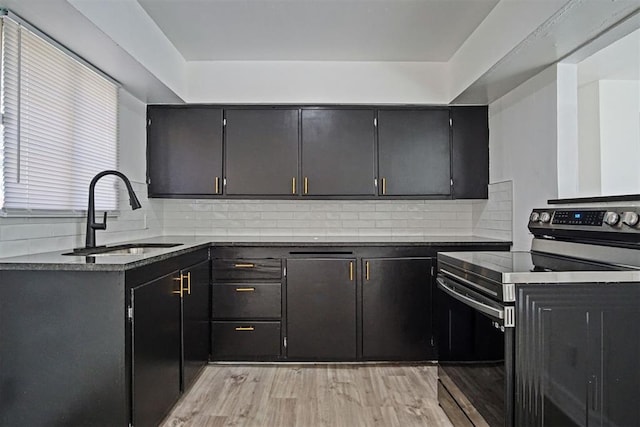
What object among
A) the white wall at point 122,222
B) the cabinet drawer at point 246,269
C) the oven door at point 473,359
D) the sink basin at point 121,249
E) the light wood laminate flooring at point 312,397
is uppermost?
the white wall at point 122,222

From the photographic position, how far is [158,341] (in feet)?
7.07

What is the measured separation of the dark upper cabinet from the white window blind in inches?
104

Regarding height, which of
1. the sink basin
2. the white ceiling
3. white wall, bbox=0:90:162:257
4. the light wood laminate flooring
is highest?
the white ceiling

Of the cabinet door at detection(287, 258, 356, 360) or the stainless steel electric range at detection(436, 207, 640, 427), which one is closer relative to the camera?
the stainless steel electric range at detection(436, 207, 640, 427)

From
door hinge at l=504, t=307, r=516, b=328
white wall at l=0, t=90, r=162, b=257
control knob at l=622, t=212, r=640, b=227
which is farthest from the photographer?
white wall at l=0, t=90, r=162, b=257

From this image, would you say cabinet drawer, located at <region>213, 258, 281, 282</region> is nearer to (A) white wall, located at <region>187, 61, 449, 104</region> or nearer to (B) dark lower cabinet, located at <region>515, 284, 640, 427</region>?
(A) white wall, located at <region>187, 61, 449, 104</region>

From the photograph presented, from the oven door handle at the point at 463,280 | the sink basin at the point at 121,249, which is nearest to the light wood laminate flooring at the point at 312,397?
the oven door handle at the point at 463,280

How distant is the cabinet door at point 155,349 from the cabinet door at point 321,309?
3.10 feet

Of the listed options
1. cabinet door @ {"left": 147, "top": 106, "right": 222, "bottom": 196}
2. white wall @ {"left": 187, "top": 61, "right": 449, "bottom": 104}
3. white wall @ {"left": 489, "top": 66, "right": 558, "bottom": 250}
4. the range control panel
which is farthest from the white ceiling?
the range control panel

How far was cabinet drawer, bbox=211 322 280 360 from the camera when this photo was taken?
10.5ft

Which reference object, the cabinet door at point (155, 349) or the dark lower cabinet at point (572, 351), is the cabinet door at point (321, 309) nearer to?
the cabinet door at point (155, 349)

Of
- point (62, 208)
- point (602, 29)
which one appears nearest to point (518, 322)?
point (602, 29)

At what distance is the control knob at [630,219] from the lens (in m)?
1.70

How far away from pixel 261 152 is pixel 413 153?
4.13ft
